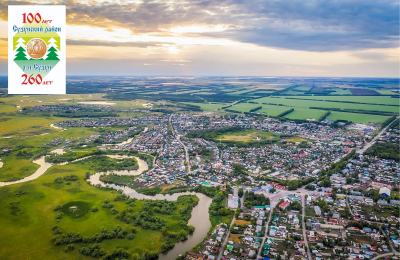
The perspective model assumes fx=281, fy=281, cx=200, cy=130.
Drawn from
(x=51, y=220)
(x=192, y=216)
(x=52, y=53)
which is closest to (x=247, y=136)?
(x=192, y=216)

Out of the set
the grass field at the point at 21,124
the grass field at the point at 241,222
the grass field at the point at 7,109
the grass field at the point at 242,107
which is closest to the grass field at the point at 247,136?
the grass field at the point at 241,222

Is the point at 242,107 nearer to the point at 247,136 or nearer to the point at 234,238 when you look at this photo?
the point at 247,136

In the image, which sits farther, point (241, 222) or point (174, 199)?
point (174, 199)

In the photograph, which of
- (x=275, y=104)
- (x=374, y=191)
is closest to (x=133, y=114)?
(x=275, y=104)

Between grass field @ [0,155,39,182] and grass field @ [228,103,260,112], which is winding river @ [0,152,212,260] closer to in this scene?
grass field @ [0,155,39,182]

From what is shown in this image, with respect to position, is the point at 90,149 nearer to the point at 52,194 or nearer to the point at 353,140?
the point at 52,194

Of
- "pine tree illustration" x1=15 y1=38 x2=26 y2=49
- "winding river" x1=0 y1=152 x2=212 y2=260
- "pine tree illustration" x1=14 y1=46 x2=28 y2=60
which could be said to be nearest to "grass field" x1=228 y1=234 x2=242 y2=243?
"winding river" x1=0 y1=152 x2=212 y2=260
